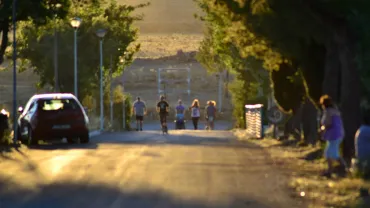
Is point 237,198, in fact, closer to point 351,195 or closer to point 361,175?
point 351,195

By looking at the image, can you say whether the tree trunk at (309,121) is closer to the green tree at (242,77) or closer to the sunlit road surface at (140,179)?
the sunlit road surface at (140,179)

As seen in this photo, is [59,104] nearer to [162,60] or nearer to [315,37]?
[315,37]

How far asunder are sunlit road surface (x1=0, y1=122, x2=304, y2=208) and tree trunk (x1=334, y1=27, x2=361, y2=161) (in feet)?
5.83

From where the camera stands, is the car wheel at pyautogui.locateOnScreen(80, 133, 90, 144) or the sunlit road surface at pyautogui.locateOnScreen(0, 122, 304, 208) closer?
the sunlit road surface at pyautogui.locateOnScreen(0, 122, 304, 208)

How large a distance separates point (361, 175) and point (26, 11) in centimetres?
1675

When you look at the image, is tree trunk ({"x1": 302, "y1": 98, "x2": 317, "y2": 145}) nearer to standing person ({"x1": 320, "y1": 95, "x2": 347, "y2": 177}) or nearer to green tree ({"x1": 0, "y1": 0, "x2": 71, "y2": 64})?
green tree ({"x1": 0, "y1": 0, "x2": 71, "y2": 64})

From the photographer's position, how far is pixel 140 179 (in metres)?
17.6

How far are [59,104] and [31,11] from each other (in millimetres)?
3059

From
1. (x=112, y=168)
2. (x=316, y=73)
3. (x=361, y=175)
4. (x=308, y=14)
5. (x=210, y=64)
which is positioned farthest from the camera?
(x=210, y=64)

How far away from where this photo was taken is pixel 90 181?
17.3 meters

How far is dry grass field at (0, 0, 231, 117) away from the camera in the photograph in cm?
10656

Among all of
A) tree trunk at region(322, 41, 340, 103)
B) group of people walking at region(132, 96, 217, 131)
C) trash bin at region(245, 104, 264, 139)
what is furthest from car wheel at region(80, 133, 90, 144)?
tree trunk at region(322, 41, 340, 103)

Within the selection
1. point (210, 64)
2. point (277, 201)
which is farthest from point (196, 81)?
point (277, 201)

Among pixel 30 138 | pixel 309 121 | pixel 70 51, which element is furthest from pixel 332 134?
pixel 70 51
